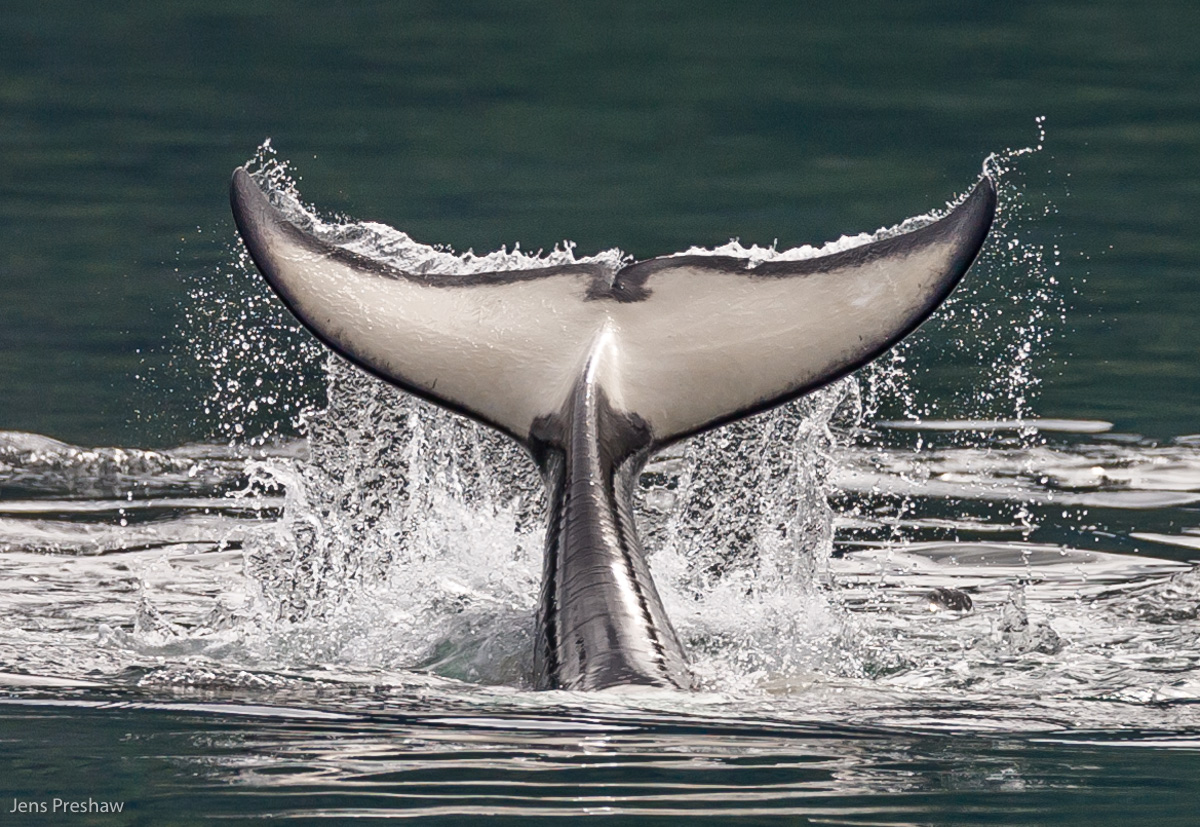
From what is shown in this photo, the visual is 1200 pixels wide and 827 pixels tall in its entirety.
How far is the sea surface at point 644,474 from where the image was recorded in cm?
543

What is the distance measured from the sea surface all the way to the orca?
432 millimetres

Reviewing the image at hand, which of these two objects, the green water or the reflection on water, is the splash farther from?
the green water

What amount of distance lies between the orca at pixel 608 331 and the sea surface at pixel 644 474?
0.43 m

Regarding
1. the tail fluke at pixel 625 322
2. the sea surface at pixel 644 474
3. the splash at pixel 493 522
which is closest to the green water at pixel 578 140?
the sea surface at pixel 644 474

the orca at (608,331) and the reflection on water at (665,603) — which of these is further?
the orca at (608,331)

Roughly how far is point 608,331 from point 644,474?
355 cm

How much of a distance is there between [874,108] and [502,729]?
51.0 ft

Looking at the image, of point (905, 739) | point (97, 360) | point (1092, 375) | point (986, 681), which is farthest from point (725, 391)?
point (97, 360)

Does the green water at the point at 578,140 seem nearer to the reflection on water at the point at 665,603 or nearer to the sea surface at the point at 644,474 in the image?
the sea surface at the point at 644,474

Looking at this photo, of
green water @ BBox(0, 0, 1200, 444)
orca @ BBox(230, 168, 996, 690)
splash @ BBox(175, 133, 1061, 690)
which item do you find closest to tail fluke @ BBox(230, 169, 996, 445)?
orca @ BBox(230, 168, 996, 690)

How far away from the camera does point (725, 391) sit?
23.5ft

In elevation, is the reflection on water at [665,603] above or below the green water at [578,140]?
below

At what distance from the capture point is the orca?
6.95 m

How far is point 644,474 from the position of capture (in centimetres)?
1092
